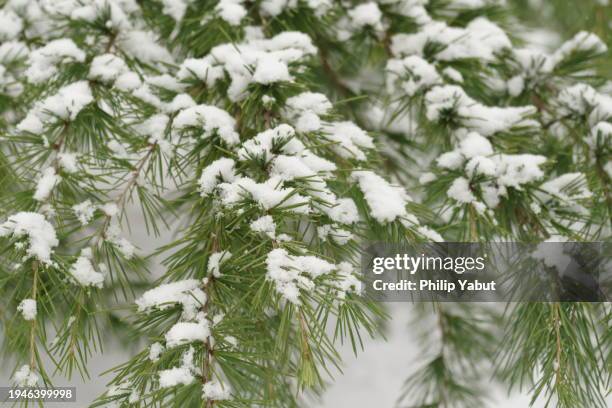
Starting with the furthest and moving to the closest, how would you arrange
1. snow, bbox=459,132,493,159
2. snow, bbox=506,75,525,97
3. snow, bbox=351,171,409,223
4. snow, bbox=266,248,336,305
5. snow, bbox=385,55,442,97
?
1. snow, bbox=506,75,525,97
2. snow, bbox=385,55,442,97
3. snow, bbox=459,132,493,159
4. snow, bbox=351,171,409,223
5. snow, bbox=266,248,336,305

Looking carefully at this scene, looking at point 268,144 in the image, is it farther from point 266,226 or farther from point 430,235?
point 430,235

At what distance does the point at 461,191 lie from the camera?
662 millimetres

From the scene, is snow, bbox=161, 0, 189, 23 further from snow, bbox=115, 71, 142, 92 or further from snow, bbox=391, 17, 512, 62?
snow, bbox=391, 17, 512, 62

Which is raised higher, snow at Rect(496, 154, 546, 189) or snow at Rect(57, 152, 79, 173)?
snow at Rect(496, 154, 546, 189)

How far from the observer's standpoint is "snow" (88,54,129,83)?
2.26ft

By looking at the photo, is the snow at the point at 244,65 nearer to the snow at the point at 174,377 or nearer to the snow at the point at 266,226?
the snow at the point at 266,226

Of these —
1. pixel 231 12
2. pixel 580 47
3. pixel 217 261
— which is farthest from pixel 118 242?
pixel 580 47

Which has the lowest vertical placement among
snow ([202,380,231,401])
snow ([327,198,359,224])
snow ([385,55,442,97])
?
snow ([202,380,231,401])

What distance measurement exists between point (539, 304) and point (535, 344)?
0.05 meters

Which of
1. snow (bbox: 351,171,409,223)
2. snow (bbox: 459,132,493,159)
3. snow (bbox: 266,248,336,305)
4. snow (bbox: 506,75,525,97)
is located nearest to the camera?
snow (bbox: 266,248,336,305)

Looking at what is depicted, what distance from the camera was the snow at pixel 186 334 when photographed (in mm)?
484

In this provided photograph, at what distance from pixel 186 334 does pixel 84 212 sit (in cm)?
22

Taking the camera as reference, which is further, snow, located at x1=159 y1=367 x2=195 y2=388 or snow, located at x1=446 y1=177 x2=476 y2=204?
snow, located at x1=446 y1=177 x2=476 y2=204

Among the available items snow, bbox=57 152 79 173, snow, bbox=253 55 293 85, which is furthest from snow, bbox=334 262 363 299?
snow, bbox=57 152 79 173
